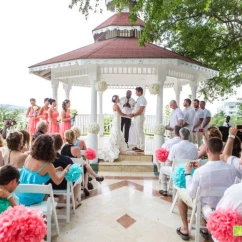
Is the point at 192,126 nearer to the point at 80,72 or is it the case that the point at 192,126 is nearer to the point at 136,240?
the point at 80,72

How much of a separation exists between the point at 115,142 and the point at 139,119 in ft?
3.49

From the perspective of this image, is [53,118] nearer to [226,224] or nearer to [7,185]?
[7,185]

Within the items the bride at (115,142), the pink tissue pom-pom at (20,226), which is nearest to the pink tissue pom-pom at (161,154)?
the bride at (115,142)

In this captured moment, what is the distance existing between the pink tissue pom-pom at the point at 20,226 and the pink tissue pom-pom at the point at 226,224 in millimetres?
1394

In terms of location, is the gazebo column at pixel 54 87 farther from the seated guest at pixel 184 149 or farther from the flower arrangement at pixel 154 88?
the seated guest at pixel 184 149

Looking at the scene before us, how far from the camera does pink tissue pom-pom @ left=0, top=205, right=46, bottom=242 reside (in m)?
1.84

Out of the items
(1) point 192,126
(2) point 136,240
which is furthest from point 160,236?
(1) point 192,126

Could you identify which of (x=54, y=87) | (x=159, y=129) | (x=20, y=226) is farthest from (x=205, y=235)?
(x=54, y=87)

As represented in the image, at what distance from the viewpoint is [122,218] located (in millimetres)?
3996

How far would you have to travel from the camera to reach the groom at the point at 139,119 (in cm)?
770

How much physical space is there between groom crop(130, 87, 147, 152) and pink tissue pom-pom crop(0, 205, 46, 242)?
229 inches

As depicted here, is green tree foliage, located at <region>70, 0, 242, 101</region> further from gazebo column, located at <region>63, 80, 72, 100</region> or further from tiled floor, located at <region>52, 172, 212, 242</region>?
tiled floor, located at <region>52, 172, 212, 242</region>

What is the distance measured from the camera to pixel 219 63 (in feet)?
39.1

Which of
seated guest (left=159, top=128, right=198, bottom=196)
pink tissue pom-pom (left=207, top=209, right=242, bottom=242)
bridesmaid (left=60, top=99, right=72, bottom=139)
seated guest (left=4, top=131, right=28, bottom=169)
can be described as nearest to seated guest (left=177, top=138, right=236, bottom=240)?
pink tissue pom-pom (left=207, top=209, right=242, bottom=242)
